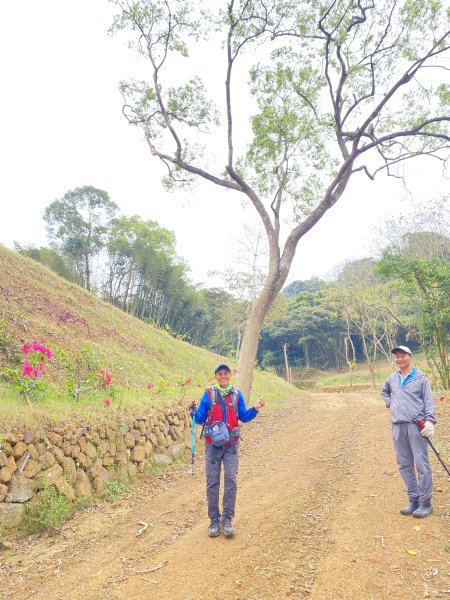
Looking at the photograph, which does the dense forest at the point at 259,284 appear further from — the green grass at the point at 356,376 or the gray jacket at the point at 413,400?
the gray jacket at the point at 413,400

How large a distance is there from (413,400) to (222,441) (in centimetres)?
203

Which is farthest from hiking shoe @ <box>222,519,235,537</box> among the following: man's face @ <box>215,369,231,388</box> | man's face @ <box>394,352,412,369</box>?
man's face @ <box>394,352,412,369</box>

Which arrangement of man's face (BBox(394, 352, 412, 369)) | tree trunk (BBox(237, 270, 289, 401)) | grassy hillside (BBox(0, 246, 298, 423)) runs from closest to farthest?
man's face (BBox(394, 352, 412, 369))
grassy hillside (BBox(0, 246, 298, 423))
tree trunk (BBox(237, 270, 289, 401))

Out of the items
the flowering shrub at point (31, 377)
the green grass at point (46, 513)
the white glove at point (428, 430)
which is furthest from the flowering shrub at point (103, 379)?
the white glove at point (428, 430)

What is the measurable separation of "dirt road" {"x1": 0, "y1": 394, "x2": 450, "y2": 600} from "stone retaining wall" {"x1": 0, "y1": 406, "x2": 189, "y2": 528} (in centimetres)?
39

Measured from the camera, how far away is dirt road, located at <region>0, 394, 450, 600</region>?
Result: 2900 mm

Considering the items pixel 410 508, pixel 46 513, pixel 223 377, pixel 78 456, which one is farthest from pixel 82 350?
pixel 410 508

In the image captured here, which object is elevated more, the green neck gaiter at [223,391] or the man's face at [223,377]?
the man's face at [223,377]

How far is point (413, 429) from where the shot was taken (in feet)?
13.1

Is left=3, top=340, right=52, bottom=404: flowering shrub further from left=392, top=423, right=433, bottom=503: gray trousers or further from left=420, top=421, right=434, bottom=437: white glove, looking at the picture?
left=420, top=421, right=434, bottom=437: white glove

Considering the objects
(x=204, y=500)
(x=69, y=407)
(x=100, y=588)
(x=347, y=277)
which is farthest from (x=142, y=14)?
(x=347, y=277)

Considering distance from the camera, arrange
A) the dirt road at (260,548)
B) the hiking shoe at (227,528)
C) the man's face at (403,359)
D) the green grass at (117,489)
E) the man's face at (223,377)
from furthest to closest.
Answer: the green grass at (117,489) < the man's face at (403,359) < the man's face at (223,377) < the hiking shoe at (227,528) < the dirt road at (260,548)

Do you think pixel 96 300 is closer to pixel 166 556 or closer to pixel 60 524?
pixel 60 524

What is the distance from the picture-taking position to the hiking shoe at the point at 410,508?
3.93 m
